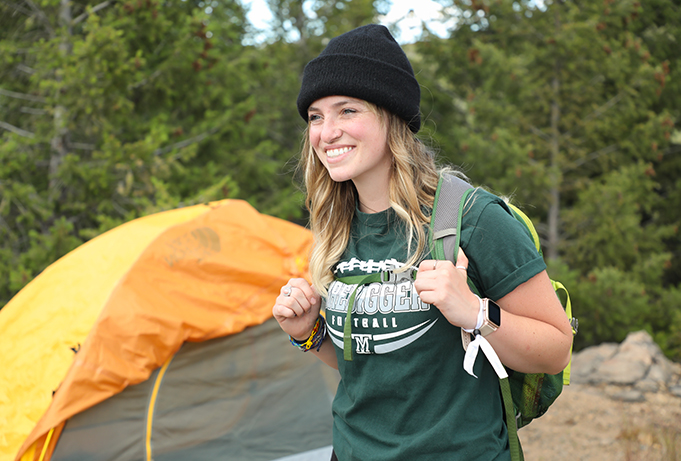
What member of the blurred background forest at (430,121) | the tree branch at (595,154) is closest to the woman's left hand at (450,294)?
the blurred background forest at (430,121)

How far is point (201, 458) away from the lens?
3.08 metres

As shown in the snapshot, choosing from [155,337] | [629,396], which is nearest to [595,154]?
[629,396]

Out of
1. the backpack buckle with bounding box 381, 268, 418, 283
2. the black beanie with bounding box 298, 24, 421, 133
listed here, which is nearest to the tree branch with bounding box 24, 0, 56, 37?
the black beanie with bounding box 298, 24, 421, 133

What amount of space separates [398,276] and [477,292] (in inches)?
9.3

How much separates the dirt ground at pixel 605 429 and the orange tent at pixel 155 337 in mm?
2294

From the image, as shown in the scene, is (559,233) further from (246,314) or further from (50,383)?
(50,383)

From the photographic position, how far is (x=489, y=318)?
1234 millimetres

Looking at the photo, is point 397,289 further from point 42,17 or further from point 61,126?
point 42,17

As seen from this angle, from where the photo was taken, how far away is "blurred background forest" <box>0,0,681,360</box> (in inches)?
235

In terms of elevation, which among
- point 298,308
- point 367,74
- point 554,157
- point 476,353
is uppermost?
point 367,74

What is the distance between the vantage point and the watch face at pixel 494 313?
48.7 inches

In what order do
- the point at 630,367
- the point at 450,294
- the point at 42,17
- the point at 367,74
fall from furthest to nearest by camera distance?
the point at 42,17, the point at 630,367, the point at 367,74, the point at 450,294

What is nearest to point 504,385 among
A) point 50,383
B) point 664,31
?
point 50,383

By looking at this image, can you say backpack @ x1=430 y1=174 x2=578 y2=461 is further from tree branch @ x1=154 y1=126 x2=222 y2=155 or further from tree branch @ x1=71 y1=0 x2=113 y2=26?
tree branch @ x1=71 y1=0 x2=113 y2=26
